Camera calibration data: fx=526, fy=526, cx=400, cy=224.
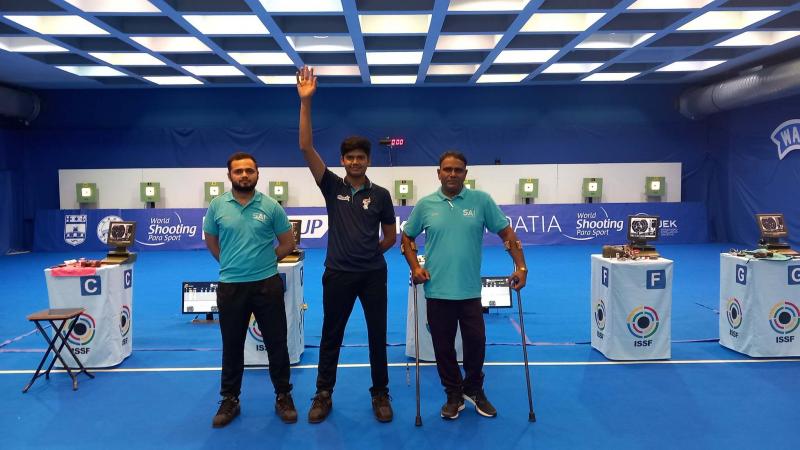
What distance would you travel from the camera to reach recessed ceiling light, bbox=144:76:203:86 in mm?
12055

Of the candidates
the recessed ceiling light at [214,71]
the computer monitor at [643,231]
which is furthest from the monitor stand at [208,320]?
the recessed ceiling light at [214,71]

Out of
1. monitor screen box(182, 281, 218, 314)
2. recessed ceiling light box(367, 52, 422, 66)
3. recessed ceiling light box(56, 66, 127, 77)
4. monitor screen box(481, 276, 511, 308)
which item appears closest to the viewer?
monitor screen box(182, 281, 218, 314)

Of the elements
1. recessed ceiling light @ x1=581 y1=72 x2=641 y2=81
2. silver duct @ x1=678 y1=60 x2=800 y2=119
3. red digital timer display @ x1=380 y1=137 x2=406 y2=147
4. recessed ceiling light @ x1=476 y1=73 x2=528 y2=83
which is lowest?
red digital timer display @ x1=380 y1=137 x2=406 y2=147

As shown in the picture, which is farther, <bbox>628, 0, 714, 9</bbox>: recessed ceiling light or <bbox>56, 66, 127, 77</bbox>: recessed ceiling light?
<bbox>56, 66, 127, 77</bbox>: recessed ceiling light

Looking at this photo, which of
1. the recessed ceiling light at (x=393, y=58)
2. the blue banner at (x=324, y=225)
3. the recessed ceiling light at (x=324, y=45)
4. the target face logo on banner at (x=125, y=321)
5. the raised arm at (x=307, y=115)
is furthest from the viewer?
the blue banner at (x=324, y=225)

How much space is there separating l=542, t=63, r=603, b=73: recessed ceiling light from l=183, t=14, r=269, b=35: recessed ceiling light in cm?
619

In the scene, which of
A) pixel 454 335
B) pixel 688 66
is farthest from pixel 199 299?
pixel 688 66

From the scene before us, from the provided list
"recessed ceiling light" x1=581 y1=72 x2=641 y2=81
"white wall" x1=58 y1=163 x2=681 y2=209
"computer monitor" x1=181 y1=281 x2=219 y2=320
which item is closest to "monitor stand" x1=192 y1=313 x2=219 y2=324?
"computer monitor" x1=181 y1=281 x2=219 y2=320

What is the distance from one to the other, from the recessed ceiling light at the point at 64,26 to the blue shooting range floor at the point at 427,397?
5265 millimetres

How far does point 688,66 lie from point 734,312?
9040 millimetres

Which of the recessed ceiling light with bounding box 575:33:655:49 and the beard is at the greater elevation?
the recessed ceiling light with bounding box 575:33:655:49

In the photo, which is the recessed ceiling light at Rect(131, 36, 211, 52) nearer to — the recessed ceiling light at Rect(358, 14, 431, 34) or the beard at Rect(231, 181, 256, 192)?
the recessed ceiling light at Rect(358, 14, 431, 34)

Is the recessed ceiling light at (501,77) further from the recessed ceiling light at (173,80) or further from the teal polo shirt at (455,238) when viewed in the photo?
the teal polo shirt at (455,238)

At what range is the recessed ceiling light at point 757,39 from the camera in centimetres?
910
